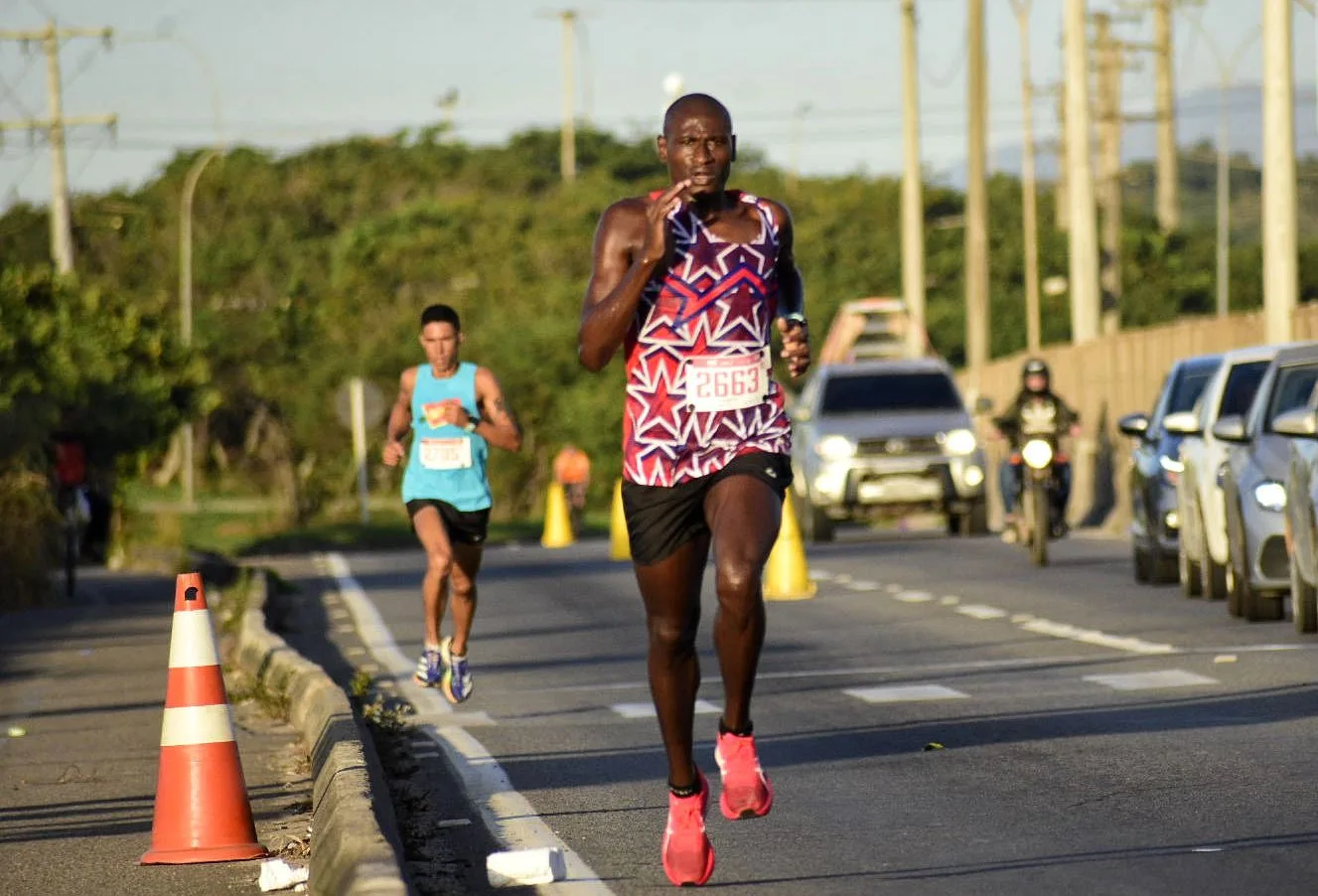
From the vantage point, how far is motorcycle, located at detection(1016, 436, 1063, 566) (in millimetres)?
25203

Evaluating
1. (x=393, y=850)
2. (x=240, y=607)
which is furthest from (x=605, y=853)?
(x=240, y=607)

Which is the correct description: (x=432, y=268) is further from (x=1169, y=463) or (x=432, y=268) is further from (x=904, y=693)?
(x=904, y=693)

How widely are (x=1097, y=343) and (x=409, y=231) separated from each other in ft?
210

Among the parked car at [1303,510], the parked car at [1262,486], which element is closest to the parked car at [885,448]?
the parked car at [1262,486]

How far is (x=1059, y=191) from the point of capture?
308 feet

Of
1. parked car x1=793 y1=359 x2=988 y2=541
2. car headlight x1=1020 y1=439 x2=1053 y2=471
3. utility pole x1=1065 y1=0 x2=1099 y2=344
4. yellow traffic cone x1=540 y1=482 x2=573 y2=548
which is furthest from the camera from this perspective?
utility pole x1=1065 y1=0 x2=1099 y2=344

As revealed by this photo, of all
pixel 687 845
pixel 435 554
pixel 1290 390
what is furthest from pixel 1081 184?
pixel 687 845

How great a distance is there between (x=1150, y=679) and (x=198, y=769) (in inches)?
235

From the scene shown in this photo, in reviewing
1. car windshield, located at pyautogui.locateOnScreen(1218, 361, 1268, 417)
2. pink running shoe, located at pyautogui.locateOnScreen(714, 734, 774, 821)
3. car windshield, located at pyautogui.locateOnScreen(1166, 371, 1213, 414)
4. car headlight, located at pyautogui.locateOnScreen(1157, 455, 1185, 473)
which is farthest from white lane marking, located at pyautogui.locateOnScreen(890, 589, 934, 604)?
pink running shoe, located at pyautogui.locateOnScreen(714, 734, 774, 821)

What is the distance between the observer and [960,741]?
11.3m

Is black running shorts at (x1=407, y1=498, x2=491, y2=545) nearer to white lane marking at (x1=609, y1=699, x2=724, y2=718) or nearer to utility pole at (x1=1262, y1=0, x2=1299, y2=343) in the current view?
white lane marking at (x1=609, y1=699, x2=724, y2=718)

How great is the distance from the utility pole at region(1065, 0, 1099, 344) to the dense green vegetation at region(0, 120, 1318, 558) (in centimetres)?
1619

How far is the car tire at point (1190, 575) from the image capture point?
20000 millimetres

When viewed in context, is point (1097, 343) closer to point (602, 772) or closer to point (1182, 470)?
point (1182, 470)
